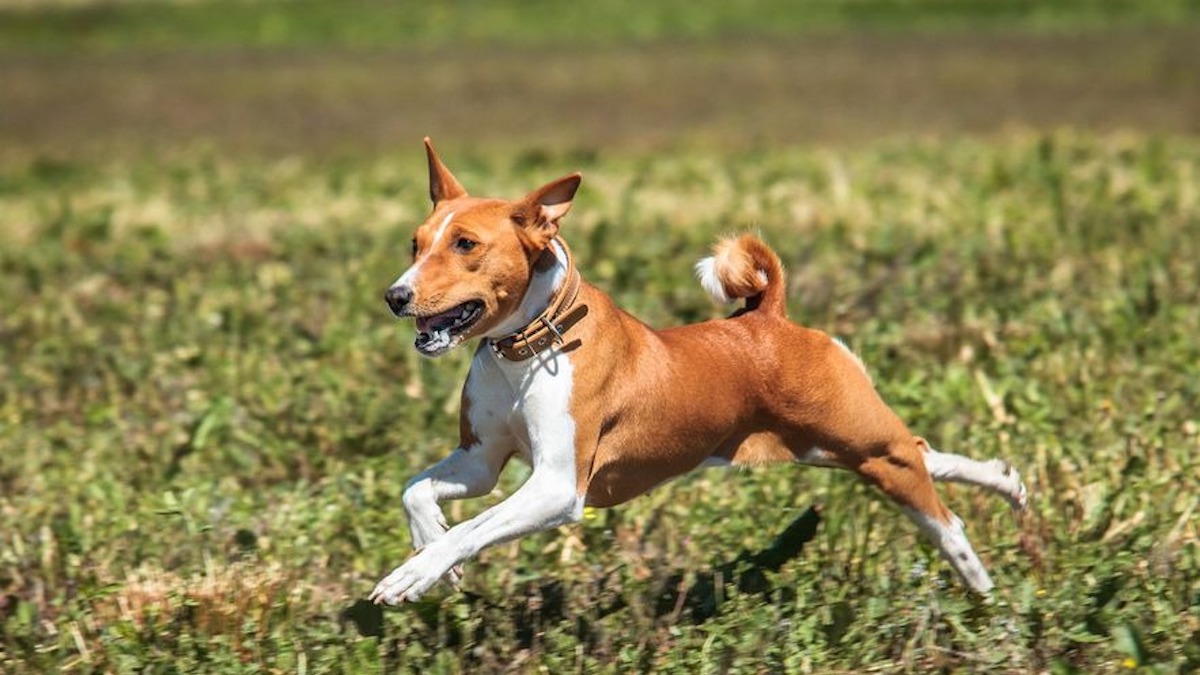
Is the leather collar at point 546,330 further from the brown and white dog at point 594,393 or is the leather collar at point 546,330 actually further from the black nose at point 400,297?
the black nose at point 400,297

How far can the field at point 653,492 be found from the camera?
5910mm

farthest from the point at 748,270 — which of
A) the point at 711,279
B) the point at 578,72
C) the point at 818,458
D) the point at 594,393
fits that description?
the point at 578,72

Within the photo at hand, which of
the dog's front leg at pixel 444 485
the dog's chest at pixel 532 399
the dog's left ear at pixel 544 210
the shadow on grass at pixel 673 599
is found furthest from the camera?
the shadow on grass at pixel 673 599

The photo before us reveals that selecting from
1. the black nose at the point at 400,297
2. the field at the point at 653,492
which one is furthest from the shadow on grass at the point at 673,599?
the black nose at the point at 400,297

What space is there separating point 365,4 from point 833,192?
2682 centimetres

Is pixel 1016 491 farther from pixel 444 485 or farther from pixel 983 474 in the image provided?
pixel 444 485

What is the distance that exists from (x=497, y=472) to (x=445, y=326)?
70 centimetres

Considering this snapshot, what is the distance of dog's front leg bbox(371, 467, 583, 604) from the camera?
5496 millimetres

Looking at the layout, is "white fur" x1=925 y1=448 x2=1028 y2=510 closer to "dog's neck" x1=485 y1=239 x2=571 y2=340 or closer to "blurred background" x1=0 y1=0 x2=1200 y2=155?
"dog's neck" x1=485 y1=239 x2=571 y2=340

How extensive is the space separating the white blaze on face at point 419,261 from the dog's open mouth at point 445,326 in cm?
11

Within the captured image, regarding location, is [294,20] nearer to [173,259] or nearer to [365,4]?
[365,4]

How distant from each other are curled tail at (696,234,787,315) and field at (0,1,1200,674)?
Result: 800mm

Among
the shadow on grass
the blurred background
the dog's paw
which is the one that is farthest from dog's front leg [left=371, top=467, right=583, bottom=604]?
the blurred background

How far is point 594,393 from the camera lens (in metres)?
5.76
